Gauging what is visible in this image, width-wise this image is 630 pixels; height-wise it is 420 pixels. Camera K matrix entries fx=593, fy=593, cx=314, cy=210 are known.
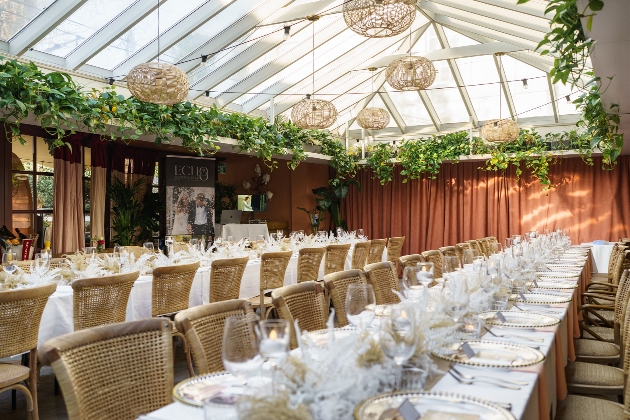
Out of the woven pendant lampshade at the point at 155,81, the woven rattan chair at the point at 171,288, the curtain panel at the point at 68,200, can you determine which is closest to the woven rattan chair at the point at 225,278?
the woven rattan chair at the point at 171,288

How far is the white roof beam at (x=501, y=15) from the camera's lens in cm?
829

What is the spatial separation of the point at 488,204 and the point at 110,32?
28.7 feet

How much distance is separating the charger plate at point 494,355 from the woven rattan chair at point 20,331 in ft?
7.70

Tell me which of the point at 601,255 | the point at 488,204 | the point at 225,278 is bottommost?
the point at 601,255

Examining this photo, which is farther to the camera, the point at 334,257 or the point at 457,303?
the point at 334,257

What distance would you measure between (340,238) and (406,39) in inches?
189

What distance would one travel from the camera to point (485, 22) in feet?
31.8

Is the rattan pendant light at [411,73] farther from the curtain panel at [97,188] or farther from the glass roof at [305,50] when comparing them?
the curtain panel at [97,188]

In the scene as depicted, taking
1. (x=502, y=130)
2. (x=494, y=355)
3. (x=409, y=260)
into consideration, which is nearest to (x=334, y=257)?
(x=409, y=260)

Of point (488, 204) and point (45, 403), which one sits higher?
point (488, 204)

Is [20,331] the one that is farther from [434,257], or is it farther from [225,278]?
[434,257]

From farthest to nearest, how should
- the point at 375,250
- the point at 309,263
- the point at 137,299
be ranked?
the point at 375,250 → the point at 309,263 → the point at 137,299

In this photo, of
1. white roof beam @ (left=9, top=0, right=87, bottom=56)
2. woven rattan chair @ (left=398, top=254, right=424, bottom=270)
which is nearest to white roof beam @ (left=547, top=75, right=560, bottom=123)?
woven rattan chair @ (left=398, top=254, right=424, bottom=270)

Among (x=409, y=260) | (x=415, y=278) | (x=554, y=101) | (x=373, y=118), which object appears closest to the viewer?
(x=415, y=278)
